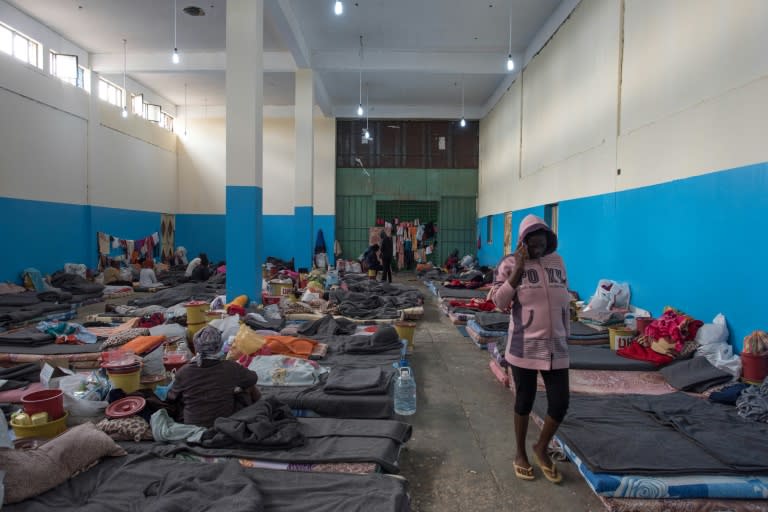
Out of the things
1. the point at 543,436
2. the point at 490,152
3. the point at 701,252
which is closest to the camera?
the point at 543,436

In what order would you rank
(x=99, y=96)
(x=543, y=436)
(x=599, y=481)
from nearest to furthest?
(x=599, y=481)
(x=543, y=436)
(x=99, y=96)

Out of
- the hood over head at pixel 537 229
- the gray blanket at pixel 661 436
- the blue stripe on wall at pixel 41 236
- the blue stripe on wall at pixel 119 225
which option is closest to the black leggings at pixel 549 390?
the gray blanket at pixel 661 436

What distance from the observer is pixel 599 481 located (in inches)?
106

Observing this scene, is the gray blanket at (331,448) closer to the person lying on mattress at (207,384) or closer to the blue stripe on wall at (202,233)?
the person lying on mattress at (207,384)

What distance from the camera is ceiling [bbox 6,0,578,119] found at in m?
9.36

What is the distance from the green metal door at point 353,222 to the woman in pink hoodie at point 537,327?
14041mm

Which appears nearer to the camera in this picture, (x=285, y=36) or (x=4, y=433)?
(x=4, y=433)

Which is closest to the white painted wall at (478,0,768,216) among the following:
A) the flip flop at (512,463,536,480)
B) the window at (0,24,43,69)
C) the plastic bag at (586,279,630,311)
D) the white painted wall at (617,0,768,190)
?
the white painted wall at (617,0,768,190)

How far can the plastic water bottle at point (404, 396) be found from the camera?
4.12 meters

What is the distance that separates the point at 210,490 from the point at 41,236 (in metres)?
9.96

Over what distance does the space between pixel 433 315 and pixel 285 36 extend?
6.50 metres

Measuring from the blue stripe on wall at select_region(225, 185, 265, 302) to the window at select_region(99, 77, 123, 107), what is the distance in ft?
24.2

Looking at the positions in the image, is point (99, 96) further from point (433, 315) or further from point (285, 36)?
point (433, 315)

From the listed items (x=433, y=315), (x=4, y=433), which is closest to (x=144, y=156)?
(x=433, y=315)
